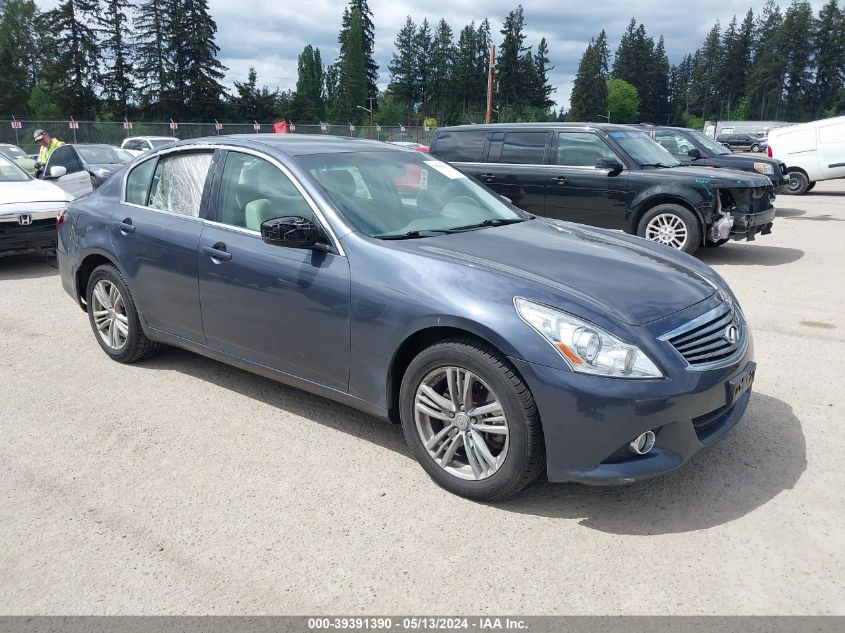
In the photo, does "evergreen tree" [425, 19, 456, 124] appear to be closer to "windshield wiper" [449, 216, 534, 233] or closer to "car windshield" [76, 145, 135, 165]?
"car windshield" [76, 145, 135, 165]

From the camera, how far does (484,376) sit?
10.3ft

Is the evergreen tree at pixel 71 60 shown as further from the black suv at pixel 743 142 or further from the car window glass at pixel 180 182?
the car window glass at pixel 180 182

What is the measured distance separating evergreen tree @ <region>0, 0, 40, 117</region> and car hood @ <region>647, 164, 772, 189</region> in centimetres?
7370

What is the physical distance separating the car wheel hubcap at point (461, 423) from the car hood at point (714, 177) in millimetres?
7040

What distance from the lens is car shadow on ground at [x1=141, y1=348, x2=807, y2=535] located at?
3.21 m

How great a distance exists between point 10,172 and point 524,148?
7291 millimetres

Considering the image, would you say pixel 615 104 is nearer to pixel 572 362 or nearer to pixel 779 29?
pixel 779 29

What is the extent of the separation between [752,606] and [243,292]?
2978mm

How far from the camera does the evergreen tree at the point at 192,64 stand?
73000 mm

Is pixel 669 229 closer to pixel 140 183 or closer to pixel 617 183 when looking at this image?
pixel 617 183

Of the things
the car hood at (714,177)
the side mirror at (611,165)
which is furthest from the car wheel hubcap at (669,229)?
the side mirror at (611,165)

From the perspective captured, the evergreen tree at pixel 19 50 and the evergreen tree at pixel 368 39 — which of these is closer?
the evergreen tree at pixel 19 50

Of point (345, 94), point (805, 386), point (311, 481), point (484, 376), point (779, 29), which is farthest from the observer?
point (779, 29)
